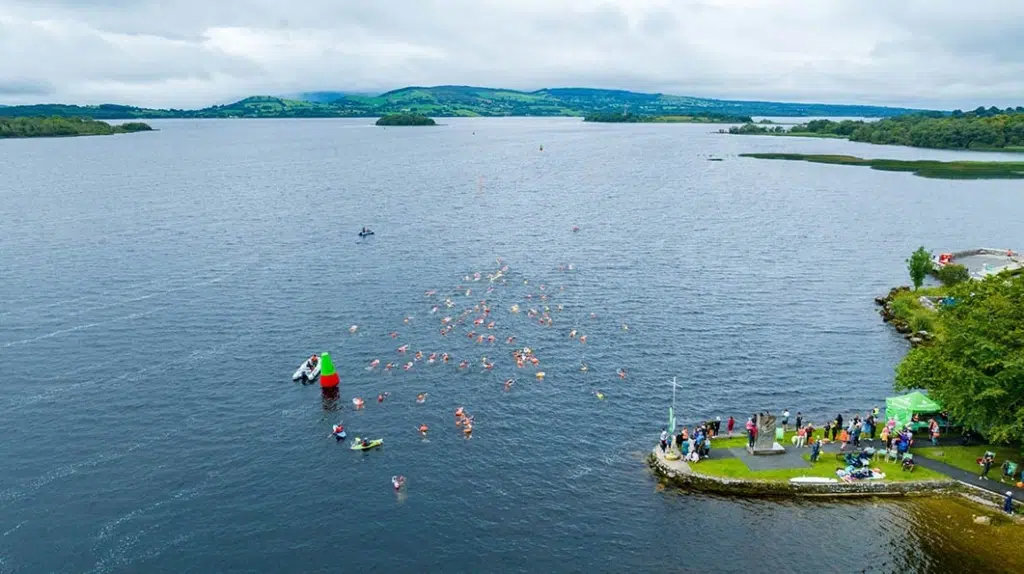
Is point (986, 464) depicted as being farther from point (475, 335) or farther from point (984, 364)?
point (475, 335)

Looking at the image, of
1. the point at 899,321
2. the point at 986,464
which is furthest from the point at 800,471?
the point at 899,321

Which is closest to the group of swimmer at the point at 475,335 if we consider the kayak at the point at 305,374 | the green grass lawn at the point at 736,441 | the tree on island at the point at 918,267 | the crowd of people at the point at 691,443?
the kayak at the point at 305,374

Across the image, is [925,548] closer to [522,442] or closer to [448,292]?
[522,442]

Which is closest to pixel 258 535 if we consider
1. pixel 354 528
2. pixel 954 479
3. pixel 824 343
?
pixel 354 528

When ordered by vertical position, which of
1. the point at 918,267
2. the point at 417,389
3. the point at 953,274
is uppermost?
the point at 918,267

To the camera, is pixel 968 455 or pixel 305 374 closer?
pixel 968 455
